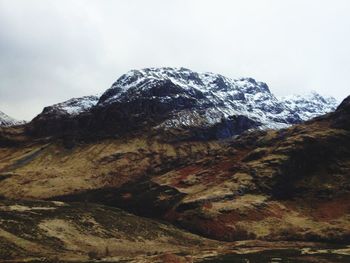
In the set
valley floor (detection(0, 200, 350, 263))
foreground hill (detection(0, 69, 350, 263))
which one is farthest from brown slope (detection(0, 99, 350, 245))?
valley floor (detection(0, 200, 350, 263))

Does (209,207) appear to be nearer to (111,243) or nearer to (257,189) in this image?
(257,189)

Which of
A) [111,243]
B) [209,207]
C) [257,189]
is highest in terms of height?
[257,189]

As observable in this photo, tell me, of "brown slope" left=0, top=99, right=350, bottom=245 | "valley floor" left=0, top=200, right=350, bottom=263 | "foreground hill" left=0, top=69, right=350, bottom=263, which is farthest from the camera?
"brown slope" left=0, top=99, right=350, bottom=245

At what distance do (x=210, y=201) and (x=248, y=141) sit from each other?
2057 inches

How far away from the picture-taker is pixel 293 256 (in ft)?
309

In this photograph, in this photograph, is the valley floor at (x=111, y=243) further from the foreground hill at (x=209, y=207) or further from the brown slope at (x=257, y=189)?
the brown slope at (x=257, y=189)

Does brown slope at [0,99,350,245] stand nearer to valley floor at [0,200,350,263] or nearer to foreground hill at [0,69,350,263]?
foreground hill at [0,69,350,263]

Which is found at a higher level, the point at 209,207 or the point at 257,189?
the point at 257,189

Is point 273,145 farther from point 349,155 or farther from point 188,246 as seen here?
point 188,246

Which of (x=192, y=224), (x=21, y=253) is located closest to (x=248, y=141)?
(x=192, y=224)

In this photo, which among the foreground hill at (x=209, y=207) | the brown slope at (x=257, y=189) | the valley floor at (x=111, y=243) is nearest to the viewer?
the valley floor at (x=111, y=243)

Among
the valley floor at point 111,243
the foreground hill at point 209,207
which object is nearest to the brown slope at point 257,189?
the foreground hill at point 209,207

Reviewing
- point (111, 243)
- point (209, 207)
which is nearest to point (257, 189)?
point (209, 207)

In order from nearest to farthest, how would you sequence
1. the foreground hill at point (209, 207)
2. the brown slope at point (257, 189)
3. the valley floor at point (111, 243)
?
the valley floor at point (111, 243)
the foreground hill at point (209, 207)
the brown slope at point (257, 189)
